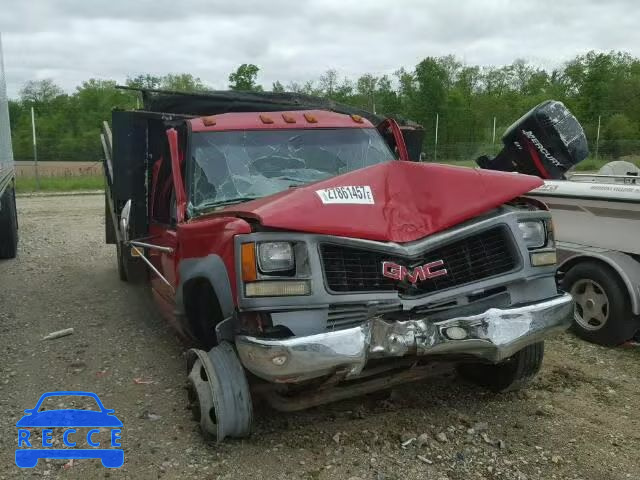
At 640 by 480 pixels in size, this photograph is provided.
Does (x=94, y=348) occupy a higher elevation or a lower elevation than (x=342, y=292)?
lower

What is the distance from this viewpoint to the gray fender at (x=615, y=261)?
5332 mm

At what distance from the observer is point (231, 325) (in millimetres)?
3639

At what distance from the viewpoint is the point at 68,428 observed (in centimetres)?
396

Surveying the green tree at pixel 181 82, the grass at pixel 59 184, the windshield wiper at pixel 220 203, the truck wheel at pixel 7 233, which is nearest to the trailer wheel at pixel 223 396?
the windshield wiper at pixel 220 203

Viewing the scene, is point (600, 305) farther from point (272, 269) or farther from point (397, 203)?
point (272, 269)

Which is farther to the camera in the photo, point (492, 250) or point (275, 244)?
point (492, 250)

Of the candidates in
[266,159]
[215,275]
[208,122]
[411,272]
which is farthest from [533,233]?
[208,122]

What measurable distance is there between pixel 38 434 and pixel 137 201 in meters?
2.70

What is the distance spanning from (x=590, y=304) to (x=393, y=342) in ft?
10.6

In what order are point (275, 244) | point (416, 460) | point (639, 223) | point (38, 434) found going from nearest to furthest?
point (275, 244), point (416, 460), point (38, 434), point (639, 223)

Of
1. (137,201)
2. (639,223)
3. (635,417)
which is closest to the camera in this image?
(635,417)

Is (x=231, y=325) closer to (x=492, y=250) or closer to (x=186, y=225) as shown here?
(x=186, y=225)

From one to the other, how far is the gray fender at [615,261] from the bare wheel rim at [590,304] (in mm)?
212

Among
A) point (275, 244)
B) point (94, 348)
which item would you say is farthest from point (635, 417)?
point (94, 348)
